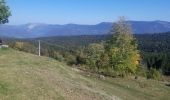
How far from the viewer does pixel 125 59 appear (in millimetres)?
74312

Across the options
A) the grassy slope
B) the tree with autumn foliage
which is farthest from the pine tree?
the tree with autumn foliage

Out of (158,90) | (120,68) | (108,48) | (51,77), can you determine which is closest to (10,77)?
(51,77)

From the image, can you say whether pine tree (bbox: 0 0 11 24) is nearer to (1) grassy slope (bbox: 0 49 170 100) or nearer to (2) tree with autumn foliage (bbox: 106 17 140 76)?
(1) grassy slope (bbox: 0 49 170 100)

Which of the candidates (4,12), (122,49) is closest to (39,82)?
(4,12)

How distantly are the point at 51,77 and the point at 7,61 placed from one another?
4963 millimetres

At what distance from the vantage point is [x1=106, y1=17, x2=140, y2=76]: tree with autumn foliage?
2916 inches

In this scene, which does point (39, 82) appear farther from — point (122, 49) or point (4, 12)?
point (122, 49)

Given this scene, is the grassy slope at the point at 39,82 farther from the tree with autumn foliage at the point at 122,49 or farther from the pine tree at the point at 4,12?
the tree with autumn foliage at the point at 122,49

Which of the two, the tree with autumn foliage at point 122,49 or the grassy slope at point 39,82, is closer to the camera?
the grassy slope at point 39,82

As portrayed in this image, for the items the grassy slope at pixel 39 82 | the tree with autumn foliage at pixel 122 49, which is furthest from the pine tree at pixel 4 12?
the tree with autumn foliage at pixel 122 49

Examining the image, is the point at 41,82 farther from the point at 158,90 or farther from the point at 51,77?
the point at 158,90

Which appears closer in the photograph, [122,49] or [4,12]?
[4,12]

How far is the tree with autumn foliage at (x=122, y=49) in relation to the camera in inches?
2916

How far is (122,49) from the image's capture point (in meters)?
74.2
